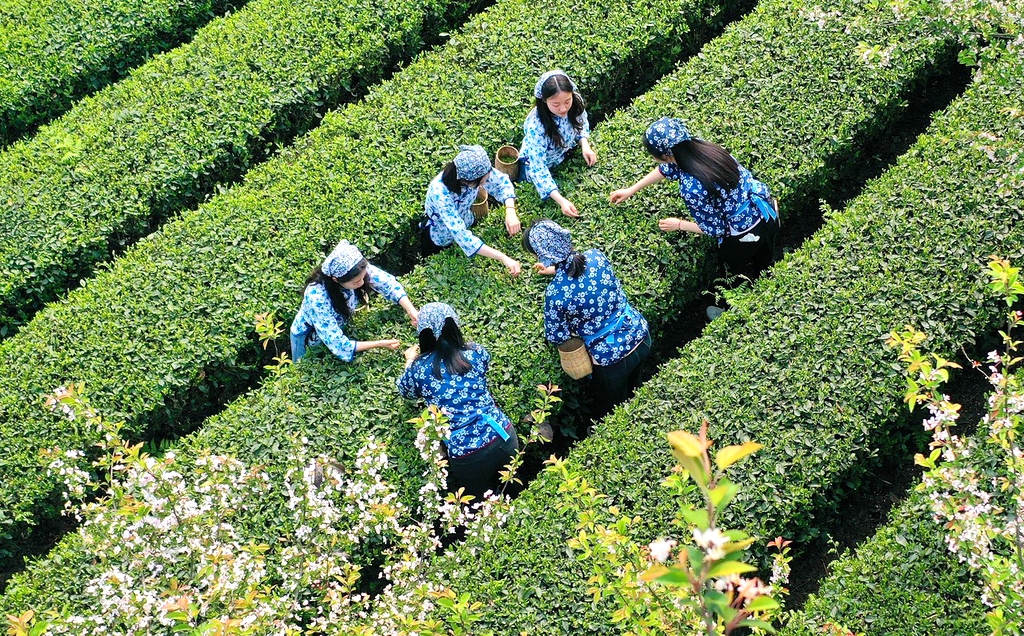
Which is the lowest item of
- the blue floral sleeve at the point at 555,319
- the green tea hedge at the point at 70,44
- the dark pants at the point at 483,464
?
the dark pants at the point at 483,464

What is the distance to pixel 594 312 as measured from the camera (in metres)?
7.25

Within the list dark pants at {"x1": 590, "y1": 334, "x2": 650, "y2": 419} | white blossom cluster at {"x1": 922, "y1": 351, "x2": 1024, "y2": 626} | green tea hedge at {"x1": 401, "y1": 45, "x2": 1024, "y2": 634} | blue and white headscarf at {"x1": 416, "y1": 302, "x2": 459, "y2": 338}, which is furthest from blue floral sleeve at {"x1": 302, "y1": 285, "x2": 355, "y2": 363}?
white blossom cluster at {"x1": 922, "y1": 351, "x2": 1024, "y2": 626}

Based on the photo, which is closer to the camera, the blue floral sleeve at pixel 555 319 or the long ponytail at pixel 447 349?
the long ponytail at pixel 447 349

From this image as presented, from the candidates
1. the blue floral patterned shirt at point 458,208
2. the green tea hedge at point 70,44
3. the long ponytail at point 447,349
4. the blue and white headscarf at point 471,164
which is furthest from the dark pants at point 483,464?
the green tea hedge at point 70,44

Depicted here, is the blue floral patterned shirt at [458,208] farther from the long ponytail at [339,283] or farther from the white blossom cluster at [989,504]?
the white blossom cluster at [989,504]

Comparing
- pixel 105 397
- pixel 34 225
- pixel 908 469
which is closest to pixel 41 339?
pixel 105 397

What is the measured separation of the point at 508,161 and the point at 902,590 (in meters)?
4.70

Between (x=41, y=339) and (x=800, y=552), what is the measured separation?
6214 millimetres

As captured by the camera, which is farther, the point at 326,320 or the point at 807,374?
the point at 326,320

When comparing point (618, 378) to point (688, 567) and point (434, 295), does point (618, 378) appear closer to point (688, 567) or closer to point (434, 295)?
point (434, 295)

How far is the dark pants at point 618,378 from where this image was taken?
7449 mm

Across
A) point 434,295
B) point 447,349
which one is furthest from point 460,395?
point 434,295

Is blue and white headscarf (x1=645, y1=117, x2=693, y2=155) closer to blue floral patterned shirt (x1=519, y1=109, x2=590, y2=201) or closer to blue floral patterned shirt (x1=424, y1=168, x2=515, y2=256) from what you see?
blue floral patterned shirt (x1=519, y1=109, x2=590, y2=201)

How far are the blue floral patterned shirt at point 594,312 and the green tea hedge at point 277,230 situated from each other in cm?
220
